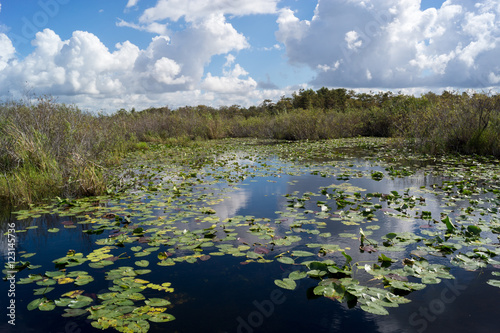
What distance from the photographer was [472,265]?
3459mm

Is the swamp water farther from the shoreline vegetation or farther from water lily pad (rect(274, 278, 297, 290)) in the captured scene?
the shoreline vegetation

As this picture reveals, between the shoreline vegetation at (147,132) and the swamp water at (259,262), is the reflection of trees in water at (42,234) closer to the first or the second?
the swamp water at (259,262)

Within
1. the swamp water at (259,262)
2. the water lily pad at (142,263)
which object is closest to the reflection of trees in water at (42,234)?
the swamp water at (259,262)

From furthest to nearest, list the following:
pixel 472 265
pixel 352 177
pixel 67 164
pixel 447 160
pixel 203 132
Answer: pixel 203 132, pixel 447 160, pixel 352 177, pixel 67 164, pixel 472 265

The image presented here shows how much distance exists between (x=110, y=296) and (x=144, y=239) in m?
1.37

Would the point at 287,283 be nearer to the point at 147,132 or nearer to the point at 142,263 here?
the point at 142,263

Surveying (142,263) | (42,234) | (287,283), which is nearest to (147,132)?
(42,234)

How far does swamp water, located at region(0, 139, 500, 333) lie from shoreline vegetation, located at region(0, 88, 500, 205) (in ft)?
3.56

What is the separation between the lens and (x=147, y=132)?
69.1ft

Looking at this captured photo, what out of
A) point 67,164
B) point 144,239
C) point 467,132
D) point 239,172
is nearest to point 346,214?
point 144,239

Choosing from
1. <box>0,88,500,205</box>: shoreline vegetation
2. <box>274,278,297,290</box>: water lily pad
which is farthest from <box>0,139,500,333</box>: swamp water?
<box>0,88,500,205</box>: shoreline vegetation

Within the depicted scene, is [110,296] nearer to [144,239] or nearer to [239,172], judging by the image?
[144,239]

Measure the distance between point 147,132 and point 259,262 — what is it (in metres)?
19.0

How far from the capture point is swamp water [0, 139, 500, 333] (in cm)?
266
